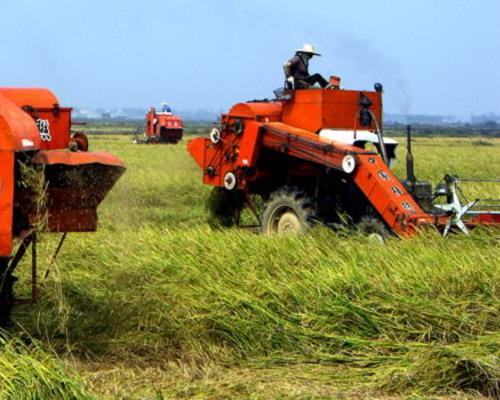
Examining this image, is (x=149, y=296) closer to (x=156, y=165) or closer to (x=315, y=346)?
(x=315, y=346)

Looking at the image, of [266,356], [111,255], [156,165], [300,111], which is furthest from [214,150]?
[156,165]

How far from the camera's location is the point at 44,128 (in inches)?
225

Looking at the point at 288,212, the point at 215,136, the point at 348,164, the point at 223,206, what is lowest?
the point at 223,206

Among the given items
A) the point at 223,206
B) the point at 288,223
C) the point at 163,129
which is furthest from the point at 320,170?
the point at 163,129

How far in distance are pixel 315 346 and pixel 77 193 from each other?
1749 millimetres

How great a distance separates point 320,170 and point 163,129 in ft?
86.9

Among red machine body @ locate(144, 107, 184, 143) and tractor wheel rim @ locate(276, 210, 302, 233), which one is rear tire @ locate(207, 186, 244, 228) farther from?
red machine body @ locate(144, 107, 184, 143)

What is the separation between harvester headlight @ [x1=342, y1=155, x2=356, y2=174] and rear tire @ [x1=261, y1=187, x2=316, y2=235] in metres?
0.73

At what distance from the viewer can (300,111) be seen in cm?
926

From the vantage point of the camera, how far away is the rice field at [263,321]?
14.3 ft

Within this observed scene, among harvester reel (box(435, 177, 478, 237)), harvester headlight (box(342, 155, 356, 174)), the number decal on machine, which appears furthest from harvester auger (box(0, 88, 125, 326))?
harvester reel (box(435, 177, 478, 237))

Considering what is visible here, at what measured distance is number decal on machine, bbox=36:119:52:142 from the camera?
569 centimetres

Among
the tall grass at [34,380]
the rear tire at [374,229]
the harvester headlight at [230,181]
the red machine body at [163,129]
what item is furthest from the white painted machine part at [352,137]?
the red machine body at [163,129]

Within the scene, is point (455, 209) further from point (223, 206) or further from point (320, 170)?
point (223, 206)
